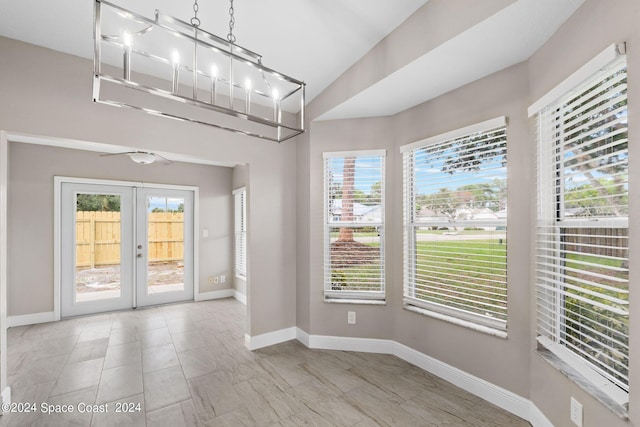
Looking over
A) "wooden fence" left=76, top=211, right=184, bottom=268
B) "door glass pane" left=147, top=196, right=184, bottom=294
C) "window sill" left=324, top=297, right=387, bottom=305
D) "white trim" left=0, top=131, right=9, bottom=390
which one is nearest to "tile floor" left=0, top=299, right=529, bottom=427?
"white trim" left=0, top=131, right=9, bottom=390

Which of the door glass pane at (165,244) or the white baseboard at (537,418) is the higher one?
the door glass pane at (165,244)

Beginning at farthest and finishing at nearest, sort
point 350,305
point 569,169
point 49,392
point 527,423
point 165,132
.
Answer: point 350,305, point 165,132, point 49,392, point 527,423, point 569,169

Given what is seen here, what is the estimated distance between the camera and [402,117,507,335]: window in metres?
2.28

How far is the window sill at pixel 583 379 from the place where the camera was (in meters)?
1.34

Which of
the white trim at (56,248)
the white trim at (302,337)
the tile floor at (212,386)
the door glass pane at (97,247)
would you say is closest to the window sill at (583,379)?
the tile floor at (212,386)

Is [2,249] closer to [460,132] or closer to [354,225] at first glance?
[354,225]

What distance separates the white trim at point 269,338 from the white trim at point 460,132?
2.48 m

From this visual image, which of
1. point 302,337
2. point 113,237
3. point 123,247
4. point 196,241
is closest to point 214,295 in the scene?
point 196,241

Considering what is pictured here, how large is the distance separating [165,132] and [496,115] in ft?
9.40

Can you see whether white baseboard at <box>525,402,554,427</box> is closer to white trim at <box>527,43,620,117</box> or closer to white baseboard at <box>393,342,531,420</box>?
white baseboard at <box>393,342,531,420</box>

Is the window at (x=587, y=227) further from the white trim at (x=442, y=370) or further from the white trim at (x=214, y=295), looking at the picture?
the white trim at (x=214, y=295)

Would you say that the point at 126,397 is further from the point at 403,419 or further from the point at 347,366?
the point at 403,419

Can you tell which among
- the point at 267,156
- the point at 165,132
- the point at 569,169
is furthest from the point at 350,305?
the point at 165,132

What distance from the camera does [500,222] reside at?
2260 mm
